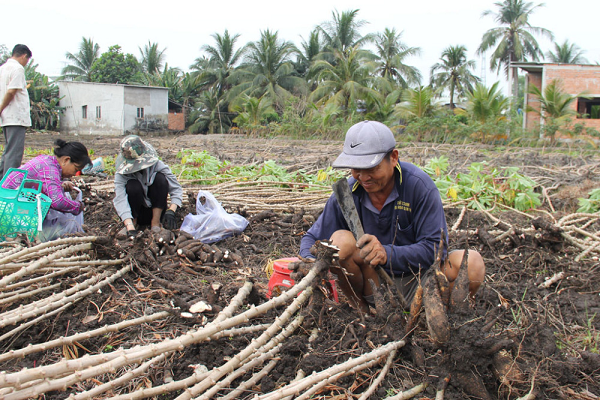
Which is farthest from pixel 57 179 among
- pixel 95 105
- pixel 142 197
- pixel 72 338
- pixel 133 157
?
pixel 95 105

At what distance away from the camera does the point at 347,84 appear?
2531 centimetres

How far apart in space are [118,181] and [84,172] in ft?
11.0

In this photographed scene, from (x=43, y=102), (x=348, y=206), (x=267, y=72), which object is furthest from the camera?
(x=267, y=72)

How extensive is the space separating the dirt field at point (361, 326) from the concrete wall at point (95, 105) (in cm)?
2580

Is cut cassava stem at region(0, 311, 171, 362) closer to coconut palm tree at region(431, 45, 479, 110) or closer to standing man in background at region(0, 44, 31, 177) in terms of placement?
standing man in background at region(0, 44, 31, 177)

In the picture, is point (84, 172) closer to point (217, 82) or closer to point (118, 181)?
point (118, 181)

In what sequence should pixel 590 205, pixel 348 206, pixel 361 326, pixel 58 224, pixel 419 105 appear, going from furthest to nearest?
pixel 419 105 → pixel 590 205 → pixel 58 224 → pixel 348 206 → pixel 361 326

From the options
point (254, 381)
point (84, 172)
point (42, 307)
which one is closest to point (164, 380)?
point (254, 381)

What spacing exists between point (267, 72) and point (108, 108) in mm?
10629

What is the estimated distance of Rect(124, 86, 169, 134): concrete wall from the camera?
2748 cm

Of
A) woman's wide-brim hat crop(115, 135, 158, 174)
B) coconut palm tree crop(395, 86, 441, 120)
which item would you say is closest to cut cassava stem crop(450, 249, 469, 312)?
woman's wide-brim hat crop(115, 135, 158, 174)

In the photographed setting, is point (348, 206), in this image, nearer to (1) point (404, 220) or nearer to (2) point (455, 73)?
(1) point (404, 220)

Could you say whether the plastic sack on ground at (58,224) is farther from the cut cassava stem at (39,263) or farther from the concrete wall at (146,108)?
the concrete wall at (146,108)

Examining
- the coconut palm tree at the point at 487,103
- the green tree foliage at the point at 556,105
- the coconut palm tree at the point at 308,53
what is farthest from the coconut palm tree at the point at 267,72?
the green tree foliage at the point at 556,105
